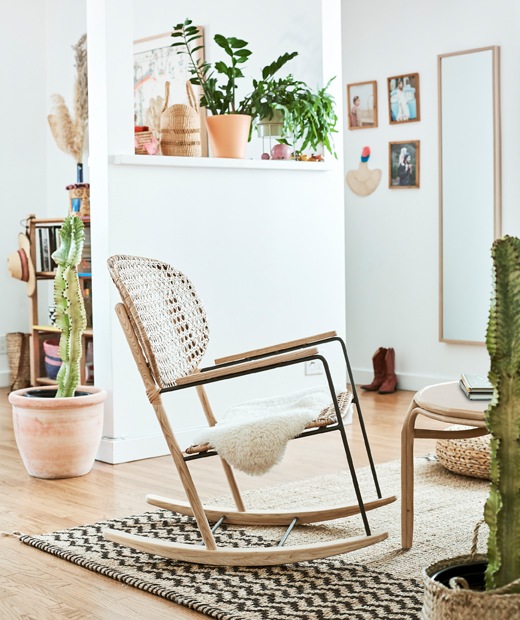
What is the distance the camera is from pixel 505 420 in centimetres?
185

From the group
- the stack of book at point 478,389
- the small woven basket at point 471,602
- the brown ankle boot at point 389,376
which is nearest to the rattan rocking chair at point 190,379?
the stack of book at point 478,389

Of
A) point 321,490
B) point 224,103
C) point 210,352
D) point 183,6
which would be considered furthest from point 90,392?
point 183,6

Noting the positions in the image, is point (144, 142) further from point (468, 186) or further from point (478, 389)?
point (478, 389)

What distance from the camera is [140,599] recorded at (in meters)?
2.54

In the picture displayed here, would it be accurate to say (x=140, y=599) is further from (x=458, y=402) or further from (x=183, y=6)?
(x=183, y=6)

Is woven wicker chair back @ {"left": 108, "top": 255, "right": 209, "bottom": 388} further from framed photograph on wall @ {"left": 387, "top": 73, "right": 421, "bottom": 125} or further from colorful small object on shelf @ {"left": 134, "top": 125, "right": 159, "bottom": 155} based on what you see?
framed photograph on wall @ {"left": 387, "top": 73, "right": 421, "bottom": 125}

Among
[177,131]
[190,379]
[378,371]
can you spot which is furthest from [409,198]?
[190,379]

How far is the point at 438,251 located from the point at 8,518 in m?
3.21

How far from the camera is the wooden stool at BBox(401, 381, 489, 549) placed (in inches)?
103

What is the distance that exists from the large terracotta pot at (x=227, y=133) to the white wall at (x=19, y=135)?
7.77ft

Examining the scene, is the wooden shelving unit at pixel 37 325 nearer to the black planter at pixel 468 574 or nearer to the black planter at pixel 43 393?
the black planter at pixel 43 393

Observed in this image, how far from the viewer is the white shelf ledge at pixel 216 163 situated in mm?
4160

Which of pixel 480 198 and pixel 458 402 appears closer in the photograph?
pixel 458 402

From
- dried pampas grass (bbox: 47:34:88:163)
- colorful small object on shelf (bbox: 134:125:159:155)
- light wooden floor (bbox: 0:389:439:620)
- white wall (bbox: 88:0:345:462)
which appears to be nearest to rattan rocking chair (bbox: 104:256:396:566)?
light wooden floor (bbox: 0:389:439:620)
